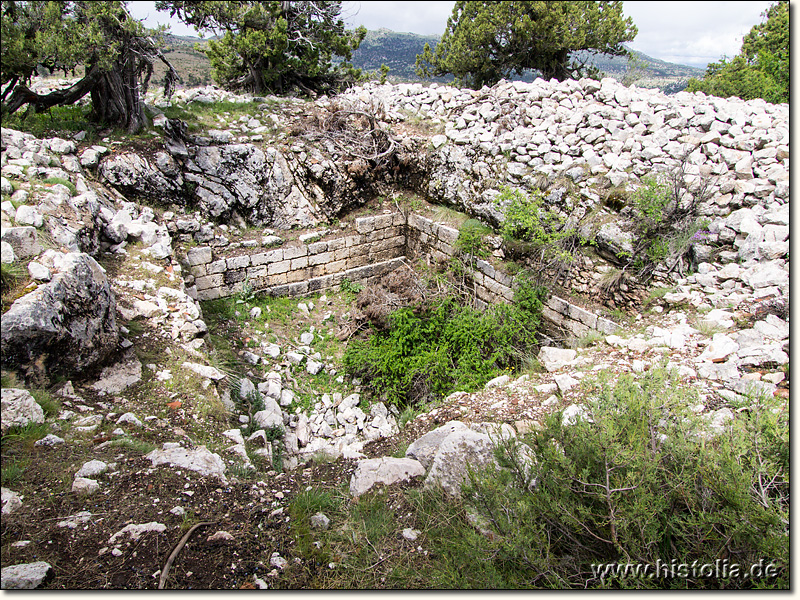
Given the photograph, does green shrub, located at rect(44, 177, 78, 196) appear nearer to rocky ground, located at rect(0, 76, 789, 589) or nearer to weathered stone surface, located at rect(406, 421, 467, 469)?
rocky ground, located at rect(0, 76, 789, 589)

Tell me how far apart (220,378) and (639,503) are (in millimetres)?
3615

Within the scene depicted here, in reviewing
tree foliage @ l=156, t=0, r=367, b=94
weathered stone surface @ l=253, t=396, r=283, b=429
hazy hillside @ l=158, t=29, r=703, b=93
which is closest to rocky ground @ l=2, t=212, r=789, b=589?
weathered stone surface @ l=253, t=396, r=283, b=429

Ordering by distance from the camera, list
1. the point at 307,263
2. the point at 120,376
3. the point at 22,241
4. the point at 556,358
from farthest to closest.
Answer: the point at 307,263 → the point at 556,358 → the point at 120,376 → the point at 22,241

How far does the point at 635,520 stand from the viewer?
195cm

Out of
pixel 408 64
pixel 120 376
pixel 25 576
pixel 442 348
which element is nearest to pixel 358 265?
pixel 442 348

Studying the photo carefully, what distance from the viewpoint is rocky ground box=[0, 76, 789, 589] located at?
239cm

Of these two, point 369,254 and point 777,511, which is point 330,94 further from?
point 777,511

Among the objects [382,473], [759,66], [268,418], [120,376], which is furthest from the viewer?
[759,66]

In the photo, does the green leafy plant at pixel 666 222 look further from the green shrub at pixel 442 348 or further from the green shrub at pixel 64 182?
the green shrub at pixel 64 182

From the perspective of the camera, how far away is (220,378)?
4.19 meters

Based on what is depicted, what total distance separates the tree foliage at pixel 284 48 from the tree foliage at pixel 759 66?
14.7 meters

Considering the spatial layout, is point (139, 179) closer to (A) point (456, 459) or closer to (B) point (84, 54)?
(B) point (84, 54)

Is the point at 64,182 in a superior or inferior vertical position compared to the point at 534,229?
superior

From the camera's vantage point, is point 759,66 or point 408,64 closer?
point 408,64
